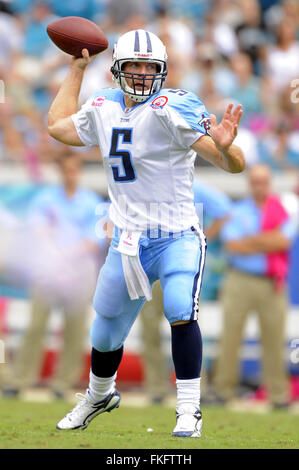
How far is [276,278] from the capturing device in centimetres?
823

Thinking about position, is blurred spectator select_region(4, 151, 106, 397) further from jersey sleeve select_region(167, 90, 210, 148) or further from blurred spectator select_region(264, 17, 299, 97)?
jersey sleeve select_region(167, 90, 210, 148)

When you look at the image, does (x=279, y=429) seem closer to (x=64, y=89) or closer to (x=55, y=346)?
(x=64, y=89)

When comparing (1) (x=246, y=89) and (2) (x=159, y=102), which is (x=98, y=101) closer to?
(2) (x=159, y=102)

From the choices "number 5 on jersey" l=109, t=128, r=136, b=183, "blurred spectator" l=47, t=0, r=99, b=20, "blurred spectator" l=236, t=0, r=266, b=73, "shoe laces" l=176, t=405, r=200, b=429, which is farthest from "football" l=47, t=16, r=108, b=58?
"blurred spectator" l=47, t=0, r=99, b=20

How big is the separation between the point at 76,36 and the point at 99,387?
197cm

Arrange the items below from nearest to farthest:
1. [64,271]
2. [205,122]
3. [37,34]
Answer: [205,122] → [64,271] → [37,34]

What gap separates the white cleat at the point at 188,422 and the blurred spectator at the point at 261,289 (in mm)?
3697

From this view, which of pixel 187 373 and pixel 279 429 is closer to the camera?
pixel 187 373

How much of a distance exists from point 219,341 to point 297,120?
2.66 metres

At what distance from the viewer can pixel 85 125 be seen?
4902 millimetres

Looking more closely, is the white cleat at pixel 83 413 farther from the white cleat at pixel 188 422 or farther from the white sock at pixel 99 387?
the white cleat at pixel 188 422

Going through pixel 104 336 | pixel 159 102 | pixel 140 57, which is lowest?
pixel 104 336

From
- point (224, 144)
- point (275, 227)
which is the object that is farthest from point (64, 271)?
point (224, 144)
